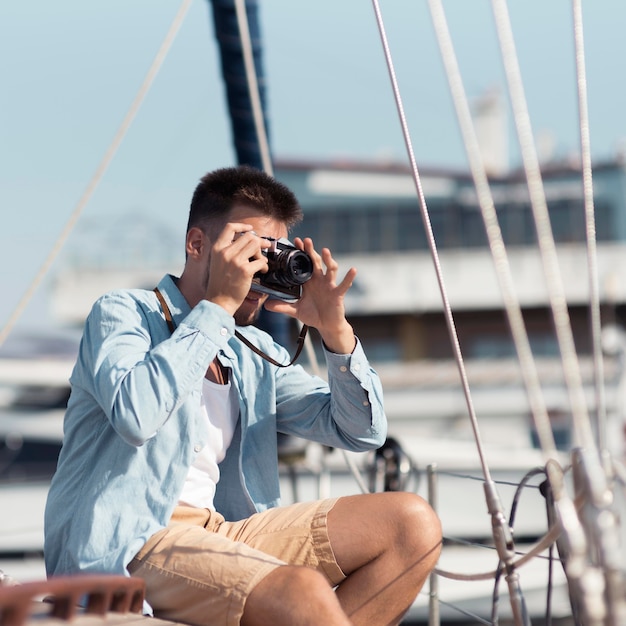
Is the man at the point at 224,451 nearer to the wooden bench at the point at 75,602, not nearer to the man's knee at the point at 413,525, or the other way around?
the man's knee at the point at 413,525

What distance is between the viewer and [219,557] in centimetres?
166

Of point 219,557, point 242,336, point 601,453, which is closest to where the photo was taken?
point 601,453

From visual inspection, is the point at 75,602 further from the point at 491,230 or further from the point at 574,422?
the point at 491,230

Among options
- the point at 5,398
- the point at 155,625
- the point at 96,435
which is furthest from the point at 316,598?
the point at 5,398

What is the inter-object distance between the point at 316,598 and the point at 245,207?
2.81 feet

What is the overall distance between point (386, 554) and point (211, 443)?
41cm

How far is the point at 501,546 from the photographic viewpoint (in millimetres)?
1821

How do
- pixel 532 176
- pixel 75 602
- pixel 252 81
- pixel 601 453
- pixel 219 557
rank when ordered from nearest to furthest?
pixel 75 602, pixel 601 453, pixel 219 557, pixel 532 176, pixel 252 81

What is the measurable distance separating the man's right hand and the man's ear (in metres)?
0.17

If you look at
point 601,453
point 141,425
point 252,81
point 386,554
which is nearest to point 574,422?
point 601,453

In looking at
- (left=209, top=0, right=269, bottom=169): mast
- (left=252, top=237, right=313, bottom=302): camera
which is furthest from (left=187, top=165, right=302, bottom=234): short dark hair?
(left=209, top=0, right=269, bottom=169): mast

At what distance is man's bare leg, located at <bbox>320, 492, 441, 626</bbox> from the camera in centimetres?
182

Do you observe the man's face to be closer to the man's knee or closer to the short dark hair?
the short dark hair

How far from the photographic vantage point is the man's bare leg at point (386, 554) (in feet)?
5.98
